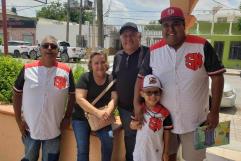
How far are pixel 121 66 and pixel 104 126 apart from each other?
0.66 meters

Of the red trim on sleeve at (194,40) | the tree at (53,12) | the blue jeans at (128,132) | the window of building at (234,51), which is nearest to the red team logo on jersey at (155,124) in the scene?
the blue jeans at (128,132)

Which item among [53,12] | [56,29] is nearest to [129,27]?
[56,29]

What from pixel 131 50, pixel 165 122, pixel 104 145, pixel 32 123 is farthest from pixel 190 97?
pixel 32 123

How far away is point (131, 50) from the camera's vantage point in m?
3.64

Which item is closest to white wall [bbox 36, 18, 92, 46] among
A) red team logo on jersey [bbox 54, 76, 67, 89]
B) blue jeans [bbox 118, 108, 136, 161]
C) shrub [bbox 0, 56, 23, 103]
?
shrub [bbox 0, 56, 23, 103]

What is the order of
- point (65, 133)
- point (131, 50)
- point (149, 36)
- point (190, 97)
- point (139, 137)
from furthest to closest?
point (149, 36) < point (65, 133) < point (131, 50) < point (139, 137) < point (190, 97)

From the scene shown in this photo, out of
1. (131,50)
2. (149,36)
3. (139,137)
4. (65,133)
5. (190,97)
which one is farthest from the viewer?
(149,36)

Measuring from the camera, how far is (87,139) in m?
3.83

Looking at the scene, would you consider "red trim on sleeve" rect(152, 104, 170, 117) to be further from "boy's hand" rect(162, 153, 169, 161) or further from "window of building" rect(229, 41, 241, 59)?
"window of building" rect(229, 41, 241, 59)

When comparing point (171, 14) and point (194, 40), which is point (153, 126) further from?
point (171, 14)

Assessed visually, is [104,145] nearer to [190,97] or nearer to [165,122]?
[165,122]

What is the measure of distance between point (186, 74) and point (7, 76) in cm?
323

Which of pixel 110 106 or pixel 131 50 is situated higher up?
pixel 131 50

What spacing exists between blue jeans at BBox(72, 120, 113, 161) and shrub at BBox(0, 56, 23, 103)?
1.76 metres
